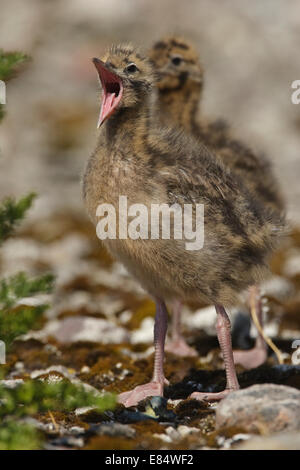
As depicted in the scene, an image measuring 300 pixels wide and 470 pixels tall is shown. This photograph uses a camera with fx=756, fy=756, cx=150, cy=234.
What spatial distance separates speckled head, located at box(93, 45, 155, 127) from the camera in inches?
170

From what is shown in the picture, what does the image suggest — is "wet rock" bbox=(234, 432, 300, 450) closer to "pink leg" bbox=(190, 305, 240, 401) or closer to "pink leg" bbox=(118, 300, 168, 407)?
"pink leg" bbox=(190, 305, 240, 401)

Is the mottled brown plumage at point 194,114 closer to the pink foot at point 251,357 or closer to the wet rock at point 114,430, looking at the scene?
the pink foot at point 251,357

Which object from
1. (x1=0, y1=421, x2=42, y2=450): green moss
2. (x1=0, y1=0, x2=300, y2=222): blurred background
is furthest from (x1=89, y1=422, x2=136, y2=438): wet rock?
(x1=0, y1=0, x2=300, y2=222): blurred background

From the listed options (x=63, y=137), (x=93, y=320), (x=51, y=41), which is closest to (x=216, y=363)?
(x=93, y=320)

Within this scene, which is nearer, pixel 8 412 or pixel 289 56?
pixel 8 412

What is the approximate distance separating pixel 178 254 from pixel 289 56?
435 inches

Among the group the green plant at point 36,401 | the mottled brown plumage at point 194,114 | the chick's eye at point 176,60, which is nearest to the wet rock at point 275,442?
the green plant at point 36,401

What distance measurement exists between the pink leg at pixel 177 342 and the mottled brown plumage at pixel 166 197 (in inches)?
44.2

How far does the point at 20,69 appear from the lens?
4188mm

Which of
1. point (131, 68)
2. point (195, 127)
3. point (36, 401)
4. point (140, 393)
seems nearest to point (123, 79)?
Answer: point (131, 68)

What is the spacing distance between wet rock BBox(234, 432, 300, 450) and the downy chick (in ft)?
6.64

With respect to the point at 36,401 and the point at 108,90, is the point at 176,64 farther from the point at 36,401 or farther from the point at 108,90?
the point at 36,401

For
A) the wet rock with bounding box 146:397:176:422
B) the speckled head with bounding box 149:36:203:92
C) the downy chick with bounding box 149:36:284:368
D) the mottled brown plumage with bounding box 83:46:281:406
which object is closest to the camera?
the wet rock with bounding box 146:397:176:422

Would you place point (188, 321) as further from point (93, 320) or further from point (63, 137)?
point (63, 137)
